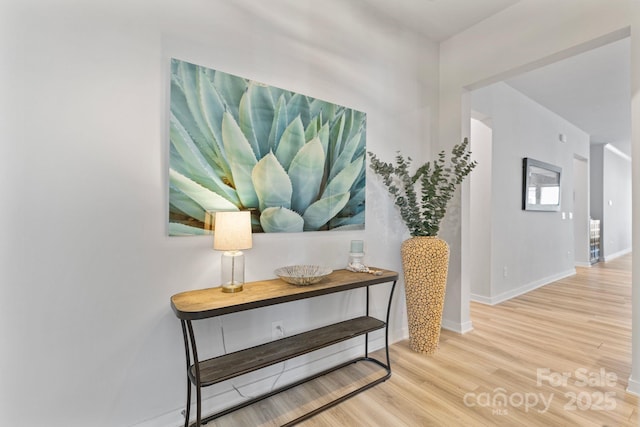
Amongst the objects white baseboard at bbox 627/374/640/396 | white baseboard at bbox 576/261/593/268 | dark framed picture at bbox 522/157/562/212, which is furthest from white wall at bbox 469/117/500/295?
white baseboard at bbox 576/261/593/268

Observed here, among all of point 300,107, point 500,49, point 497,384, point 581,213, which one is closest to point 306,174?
point 300,107

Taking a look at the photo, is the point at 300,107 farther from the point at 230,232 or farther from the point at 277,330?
the point at 277,330

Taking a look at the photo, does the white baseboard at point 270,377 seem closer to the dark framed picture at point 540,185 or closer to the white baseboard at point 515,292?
the white baseboard at point 515,292

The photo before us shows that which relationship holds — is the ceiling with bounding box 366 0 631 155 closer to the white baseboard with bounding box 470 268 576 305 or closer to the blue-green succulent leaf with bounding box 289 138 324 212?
the blue-green succulent leaf with bounding box 289 138 324 212

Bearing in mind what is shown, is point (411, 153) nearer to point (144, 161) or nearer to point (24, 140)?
point (144, 161)

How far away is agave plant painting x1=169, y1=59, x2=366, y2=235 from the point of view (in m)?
1.65

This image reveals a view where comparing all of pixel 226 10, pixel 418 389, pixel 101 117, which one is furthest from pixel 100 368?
pixel 226 10

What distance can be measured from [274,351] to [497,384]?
4.99ft

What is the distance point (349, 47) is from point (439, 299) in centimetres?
212

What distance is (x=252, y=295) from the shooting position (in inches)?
61.9

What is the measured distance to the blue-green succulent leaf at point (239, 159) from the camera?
5.83ft

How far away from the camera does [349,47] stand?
238 cm

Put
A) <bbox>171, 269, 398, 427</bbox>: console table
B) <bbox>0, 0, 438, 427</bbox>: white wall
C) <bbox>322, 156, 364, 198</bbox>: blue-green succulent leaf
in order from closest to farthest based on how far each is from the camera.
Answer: <bbox>0, 0, 438, 427</bbox>: white wall
<bbox>171, 269, 398, 427</bbox>: console table
<bbox>322, 156, 364, 198</bbox>: blue-green succulent leaf

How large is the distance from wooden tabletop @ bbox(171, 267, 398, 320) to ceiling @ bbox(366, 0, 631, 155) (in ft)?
7.25
